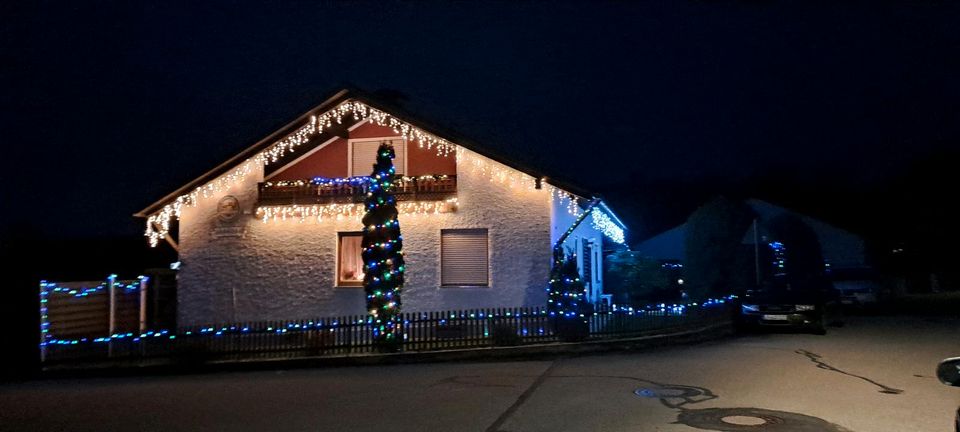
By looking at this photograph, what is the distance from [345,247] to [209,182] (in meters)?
4.19

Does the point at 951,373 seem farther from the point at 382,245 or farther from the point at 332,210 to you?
the point at 332,210

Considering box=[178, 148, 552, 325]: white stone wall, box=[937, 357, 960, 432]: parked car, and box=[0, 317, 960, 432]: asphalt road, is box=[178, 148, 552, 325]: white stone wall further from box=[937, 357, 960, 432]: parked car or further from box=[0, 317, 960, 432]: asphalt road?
box=[937, 357, 960, 432]: parked car

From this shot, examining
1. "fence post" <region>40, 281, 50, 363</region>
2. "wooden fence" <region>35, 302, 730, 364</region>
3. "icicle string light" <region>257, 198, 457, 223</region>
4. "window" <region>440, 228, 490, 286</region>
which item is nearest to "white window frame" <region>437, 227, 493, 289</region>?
"window" <region>440, 228, 490, 286</region>

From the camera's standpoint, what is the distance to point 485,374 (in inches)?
507

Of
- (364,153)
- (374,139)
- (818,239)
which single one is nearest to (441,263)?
(364,153)

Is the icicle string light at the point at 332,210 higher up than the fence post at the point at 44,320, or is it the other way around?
the icicle string light at the point at 332,210

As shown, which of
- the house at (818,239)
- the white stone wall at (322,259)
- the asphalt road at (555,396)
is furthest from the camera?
the house at (818,239)

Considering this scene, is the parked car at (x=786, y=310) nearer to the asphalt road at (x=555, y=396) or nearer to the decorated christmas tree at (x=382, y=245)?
the asphalt road at (x=555, y=396)

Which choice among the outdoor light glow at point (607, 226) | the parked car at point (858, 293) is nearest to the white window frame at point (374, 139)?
the outdoor light glow at point (607, 226)

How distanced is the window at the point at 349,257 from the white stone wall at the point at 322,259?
0.23 meters

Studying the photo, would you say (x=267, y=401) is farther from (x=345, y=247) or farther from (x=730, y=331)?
(x=730, y=331)

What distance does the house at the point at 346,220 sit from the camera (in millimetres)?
19281

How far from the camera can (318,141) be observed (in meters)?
21.4

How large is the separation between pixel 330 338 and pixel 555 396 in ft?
24.5
